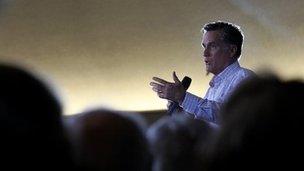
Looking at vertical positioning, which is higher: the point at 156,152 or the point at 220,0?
the point at 220,0

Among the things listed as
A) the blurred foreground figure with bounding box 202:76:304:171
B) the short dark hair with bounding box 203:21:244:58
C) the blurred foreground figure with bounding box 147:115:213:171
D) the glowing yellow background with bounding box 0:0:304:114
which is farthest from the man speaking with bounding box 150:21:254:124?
the glowing yellow background with bounding box 0:0:304:114

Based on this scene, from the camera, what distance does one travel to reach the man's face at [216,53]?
9.18ft

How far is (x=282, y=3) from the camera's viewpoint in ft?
14.8

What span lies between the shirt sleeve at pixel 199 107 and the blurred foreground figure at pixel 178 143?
134 cm

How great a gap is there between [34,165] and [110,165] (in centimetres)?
13

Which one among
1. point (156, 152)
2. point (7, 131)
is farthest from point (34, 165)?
point (156, 152)

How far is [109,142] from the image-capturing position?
986 millimetres

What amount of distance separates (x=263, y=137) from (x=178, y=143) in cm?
20

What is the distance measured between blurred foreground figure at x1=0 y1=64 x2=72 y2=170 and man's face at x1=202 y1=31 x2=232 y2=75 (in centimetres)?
192

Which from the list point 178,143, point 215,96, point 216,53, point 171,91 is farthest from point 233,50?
point 178,143

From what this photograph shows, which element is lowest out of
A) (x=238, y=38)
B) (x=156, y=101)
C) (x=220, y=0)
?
(x=156, y=101)

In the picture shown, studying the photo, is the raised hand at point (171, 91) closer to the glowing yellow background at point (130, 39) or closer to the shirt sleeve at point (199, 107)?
the shirt sleeve at point (199, 107)

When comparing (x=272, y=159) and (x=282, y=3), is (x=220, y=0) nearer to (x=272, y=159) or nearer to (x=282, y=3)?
(x=282, y=3)

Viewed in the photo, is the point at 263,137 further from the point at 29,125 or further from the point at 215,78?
the point at 215,78
